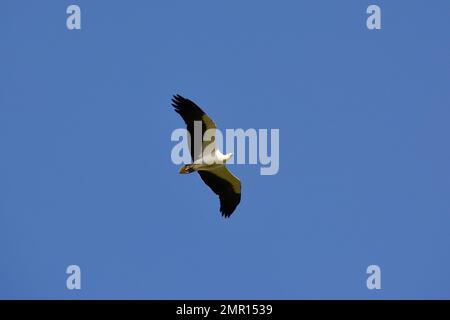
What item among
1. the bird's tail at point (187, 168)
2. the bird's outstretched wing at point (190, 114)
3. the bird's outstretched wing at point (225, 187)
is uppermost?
the bird's outstretched wing at point (190, 114)

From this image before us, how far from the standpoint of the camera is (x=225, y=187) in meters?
27.2

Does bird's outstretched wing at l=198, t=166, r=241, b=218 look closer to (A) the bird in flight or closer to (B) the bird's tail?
(A) the bird in flight

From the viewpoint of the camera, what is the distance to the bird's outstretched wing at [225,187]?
88.4 ft

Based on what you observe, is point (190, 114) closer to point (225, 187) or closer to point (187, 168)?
point (187, 168)

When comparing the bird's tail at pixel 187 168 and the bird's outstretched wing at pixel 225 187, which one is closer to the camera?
the bird's tail at pixel 187 168

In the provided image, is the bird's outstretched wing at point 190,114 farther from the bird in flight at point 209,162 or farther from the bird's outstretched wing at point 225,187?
the bird's outstretched wing at point 225,187

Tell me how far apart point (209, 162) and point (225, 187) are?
136 cm

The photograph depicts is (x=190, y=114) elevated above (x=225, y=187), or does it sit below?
above

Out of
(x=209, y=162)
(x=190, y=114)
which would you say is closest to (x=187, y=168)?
(x=209, y=162)

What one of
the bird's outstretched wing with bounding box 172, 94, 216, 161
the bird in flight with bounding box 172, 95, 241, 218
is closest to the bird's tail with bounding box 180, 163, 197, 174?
the bird in flight with bounding box 172, 95, 241, 218

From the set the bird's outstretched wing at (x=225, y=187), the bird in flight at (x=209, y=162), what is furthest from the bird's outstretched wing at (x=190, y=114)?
the bird's outstretched wing at (x=225, y=187)

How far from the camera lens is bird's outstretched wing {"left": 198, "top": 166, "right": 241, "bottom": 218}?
2694 centimetres
